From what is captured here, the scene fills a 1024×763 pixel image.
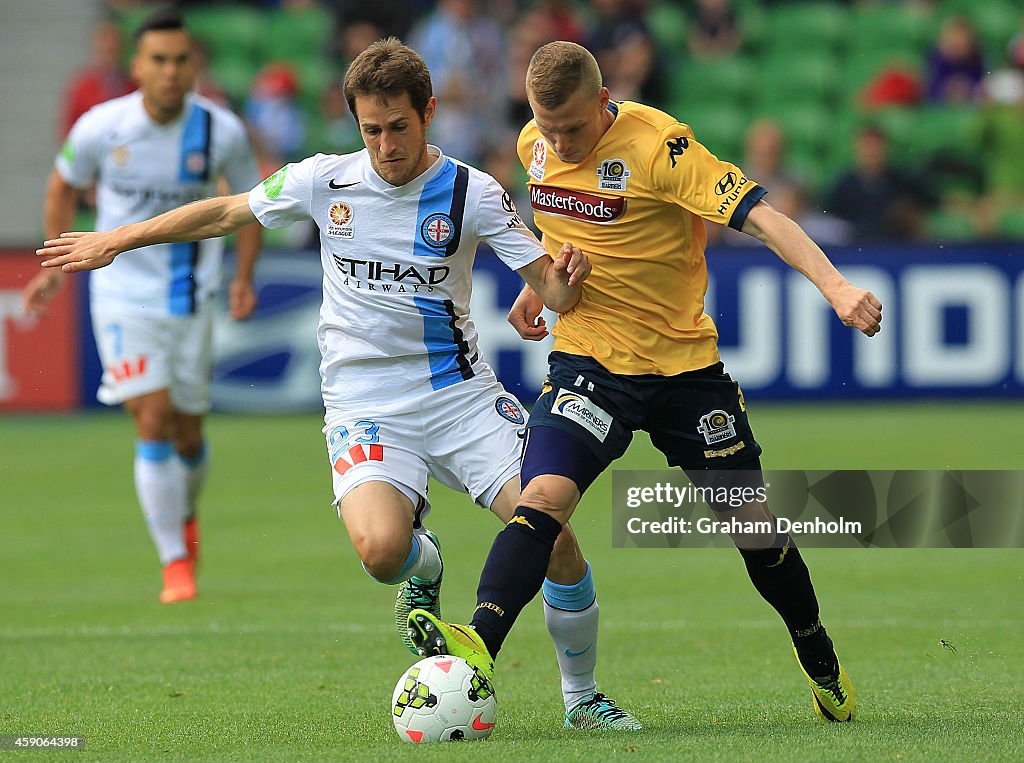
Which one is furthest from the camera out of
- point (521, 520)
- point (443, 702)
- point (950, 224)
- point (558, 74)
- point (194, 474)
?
point (950, 224)

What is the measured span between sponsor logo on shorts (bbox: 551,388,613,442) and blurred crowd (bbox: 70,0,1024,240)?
9950 mm

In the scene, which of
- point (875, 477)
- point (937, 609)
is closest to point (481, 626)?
point (937, 609)

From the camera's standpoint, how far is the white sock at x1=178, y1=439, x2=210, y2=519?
8.61 metres

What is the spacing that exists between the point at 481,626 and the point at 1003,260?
9896 mm

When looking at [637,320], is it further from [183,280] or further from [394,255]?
[183,280]

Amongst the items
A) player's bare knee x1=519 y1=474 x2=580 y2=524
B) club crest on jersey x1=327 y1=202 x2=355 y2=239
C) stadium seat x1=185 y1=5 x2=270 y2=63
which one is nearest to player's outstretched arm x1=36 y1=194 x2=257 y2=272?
club crest on jersey x1=327 y1=202 x2=355 y2=239

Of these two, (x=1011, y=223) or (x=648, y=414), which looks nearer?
(x=648, y=414)

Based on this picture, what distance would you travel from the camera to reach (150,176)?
8422mm

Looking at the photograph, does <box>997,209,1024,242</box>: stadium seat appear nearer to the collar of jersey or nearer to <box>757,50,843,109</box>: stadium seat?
<box>757,50,843,109</box>: stadium seat

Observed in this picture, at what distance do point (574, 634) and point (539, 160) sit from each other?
1547 mm

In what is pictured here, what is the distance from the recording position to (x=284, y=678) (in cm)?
618

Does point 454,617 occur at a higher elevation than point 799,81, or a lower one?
lower

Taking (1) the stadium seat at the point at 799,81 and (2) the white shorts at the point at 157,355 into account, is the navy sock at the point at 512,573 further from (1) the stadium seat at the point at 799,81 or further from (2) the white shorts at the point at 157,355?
(1) the stadium seat at the point at 799,81

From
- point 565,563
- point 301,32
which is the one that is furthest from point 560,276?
point 301,32
